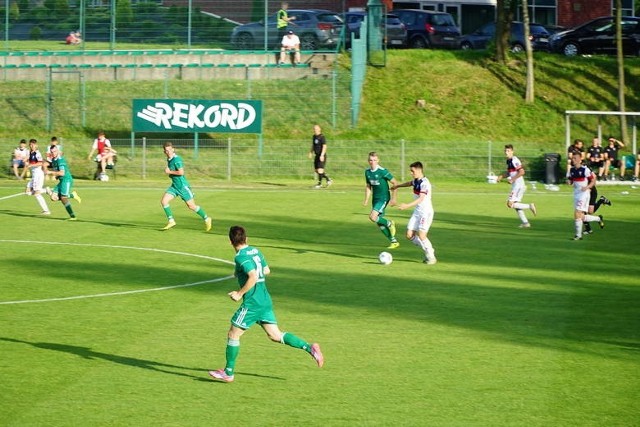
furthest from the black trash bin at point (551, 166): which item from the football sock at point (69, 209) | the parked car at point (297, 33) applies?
the football sock at point (69, 209)

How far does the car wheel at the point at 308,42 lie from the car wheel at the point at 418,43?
795 centimetres

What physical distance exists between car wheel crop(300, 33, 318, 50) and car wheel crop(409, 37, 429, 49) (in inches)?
313

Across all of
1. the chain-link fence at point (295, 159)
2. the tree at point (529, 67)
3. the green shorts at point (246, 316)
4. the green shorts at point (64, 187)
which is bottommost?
the green shorts at point (246, 316)

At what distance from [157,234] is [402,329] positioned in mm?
12285

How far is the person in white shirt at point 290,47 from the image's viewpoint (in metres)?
52.1

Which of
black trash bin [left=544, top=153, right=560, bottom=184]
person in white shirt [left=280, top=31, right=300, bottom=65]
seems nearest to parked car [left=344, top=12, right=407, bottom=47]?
person in white shirt [left=280, top=31, right=300, bottom=65]

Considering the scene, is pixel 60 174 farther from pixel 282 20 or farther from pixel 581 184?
pixel 282 20

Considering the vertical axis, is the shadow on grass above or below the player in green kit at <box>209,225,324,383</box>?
below

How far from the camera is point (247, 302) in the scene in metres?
13.6

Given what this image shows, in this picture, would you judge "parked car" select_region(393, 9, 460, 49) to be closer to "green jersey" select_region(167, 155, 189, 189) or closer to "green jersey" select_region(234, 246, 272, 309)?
"green jersey" select_region(167, 155, 189, 189)

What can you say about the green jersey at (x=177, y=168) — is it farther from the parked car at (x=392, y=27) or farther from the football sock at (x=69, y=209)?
the parked car at (x=392, y=27)

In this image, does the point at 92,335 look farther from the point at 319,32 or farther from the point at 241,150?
the point at 319,32

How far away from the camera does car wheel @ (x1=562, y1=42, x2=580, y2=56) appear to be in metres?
58.5

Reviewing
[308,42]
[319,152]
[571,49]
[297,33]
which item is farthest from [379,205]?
[571,49]
